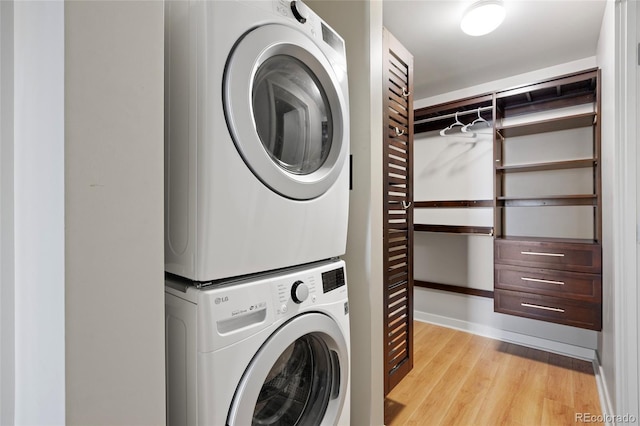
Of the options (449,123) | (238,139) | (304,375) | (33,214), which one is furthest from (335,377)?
(449,123)

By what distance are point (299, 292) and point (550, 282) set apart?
2.11m

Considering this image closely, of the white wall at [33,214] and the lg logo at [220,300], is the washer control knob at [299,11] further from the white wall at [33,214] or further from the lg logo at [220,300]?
the lg logo at [220,300]

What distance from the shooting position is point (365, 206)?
1.36 m

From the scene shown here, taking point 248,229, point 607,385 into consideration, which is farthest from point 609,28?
point 248,229

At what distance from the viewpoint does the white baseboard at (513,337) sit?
7.83 ft

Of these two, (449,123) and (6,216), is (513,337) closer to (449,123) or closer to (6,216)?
(449,123)

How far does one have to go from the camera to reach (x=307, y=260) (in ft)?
3.21

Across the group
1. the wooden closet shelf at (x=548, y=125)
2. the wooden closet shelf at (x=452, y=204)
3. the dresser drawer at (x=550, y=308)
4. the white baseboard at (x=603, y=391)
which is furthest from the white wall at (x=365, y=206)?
the wooden closet shelf at (x=452, y=204)

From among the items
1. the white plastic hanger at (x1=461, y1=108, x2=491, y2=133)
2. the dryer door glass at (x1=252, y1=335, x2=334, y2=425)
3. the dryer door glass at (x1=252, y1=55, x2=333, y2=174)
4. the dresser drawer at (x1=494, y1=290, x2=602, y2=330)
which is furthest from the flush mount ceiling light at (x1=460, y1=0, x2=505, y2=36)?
the dryer door glass at (x1=252, y1=335, x2=334, y2=425)

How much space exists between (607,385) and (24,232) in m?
2.64

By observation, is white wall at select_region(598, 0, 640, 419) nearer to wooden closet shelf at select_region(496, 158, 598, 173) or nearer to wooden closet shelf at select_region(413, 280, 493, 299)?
wooden closet shelf at select_region(496, 158, 598, 173)

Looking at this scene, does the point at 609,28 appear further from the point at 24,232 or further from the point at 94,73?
the point at 24,232

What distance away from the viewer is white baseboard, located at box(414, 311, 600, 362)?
7.83 ft

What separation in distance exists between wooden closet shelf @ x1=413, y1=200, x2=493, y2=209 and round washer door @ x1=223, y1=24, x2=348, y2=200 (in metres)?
2.20
